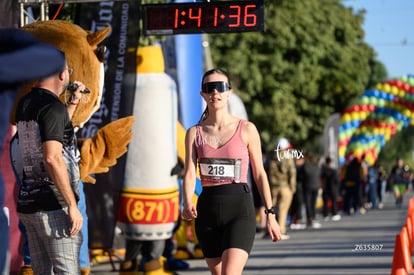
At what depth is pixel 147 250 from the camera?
11.5 metres

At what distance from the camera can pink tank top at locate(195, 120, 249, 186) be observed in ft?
23.9

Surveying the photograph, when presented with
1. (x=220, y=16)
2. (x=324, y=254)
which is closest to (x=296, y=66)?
(x=324, y=254)

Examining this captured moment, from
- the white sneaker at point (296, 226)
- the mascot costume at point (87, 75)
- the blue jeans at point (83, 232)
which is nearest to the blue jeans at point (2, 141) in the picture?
the blue jeans at point (83, 232)

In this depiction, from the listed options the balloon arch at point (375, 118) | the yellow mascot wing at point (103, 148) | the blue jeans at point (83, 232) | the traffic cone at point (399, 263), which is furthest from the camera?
the balloon arch at point (375, 118)

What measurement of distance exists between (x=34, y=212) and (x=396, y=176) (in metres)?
26.5

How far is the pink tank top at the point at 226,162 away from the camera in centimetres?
728

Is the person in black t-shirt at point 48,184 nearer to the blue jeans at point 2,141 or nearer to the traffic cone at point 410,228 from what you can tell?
the blue jeans at point 2,141

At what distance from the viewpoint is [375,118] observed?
112 ft

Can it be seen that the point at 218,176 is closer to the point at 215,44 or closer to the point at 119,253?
the point at 119,253

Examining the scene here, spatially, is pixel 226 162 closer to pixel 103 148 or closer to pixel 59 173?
pixel 59 173

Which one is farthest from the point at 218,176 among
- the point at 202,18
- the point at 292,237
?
the point at 292,237

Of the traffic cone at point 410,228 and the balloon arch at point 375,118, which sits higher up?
the balloon arch at point 375,118

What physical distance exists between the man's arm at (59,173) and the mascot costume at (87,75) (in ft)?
5.91

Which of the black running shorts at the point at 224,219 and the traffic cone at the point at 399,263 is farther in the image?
the traffic cone at the point at 399,263
